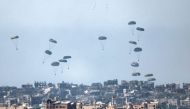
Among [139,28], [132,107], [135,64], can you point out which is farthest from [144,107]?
[139,28]

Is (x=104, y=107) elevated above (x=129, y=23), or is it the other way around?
(x=129, y=23)

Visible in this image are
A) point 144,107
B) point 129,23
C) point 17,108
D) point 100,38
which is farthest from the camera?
point 17,108

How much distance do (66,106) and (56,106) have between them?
10.1 feet

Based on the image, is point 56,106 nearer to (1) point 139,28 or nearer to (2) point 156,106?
(1) point 139,28

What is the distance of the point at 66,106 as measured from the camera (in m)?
141

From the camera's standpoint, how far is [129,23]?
14038 centimetres

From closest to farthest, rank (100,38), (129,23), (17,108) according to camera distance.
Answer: (129,23) < (100,38) < (17,108)

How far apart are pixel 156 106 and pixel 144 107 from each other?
7367mm

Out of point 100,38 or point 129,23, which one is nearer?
point 129,23

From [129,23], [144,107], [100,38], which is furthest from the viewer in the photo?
[144,107]

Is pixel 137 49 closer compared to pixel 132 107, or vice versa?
pixel 137 49

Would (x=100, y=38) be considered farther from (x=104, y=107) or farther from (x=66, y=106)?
A: (x=104, y=107)

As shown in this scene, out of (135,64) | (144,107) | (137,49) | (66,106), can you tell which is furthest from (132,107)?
(66,106)

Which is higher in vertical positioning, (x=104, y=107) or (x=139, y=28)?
(x=139, y=28)
